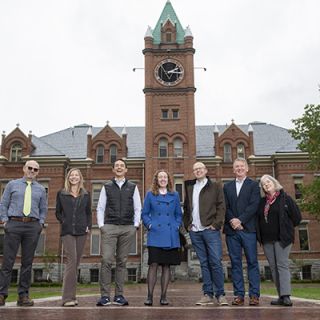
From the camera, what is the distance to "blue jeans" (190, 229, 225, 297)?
301 inches

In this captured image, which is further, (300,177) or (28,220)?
(300,177)

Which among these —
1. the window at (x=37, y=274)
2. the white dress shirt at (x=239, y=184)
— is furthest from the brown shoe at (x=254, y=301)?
the window at (x=37, y=274)

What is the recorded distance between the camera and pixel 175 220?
7.88m

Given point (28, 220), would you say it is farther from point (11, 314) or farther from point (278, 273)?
point (278, 273)

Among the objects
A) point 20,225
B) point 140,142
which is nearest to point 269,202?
point 20,225

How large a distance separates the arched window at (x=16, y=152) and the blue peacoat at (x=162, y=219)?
1150 inches

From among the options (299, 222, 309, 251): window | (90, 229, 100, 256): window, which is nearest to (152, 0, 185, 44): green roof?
(90, 229, 100, 256): window

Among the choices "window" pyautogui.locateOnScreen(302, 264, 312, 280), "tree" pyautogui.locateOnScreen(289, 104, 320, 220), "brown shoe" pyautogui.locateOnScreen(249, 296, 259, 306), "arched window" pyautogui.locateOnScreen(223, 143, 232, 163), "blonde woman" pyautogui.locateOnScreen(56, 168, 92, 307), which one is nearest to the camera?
"brown shoe" pyautogui.locateOnScreen(249, 296, 259, 306)

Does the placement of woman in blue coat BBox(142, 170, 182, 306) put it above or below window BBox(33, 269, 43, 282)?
above

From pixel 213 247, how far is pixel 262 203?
49.6 inches

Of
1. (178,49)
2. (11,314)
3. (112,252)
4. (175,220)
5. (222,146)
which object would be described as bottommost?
(11,314)

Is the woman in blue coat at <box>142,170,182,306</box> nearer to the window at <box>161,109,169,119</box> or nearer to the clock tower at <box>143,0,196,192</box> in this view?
the clock tower at <box>143,0,196,192</box>

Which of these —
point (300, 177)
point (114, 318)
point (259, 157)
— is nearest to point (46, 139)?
point (259, 157)

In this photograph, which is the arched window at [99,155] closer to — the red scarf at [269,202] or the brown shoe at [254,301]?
the red scarf at [269,202]
